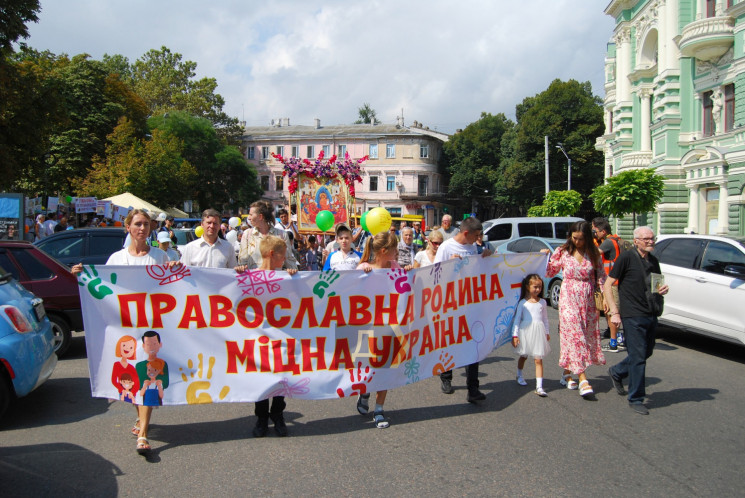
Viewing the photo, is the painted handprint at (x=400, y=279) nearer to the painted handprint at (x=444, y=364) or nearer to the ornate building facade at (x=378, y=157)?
the painted handprint at (x=444, y=364)

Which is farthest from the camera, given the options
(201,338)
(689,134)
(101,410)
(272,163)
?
(272,163)

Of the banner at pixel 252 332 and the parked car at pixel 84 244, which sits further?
the parked car at pixel 84 244

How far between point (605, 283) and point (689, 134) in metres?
27.3

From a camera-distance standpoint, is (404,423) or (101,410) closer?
(404,423)

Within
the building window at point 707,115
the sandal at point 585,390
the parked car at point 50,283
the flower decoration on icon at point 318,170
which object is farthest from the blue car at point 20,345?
the building window at point 707,115

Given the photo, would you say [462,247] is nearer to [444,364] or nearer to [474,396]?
[444,364]

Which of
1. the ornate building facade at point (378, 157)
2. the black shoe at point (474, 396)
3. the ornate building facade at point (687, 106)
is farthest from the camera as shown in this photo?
the ornate building facade at point (378, 157)

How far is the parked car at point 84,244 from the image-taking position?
1066 centimetres

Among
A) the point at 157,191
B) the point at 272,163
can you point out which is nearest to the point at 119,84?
the point at 157,191

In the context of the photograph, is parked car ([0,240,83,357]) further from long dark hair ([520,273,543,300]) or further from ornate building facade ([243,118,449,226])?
ornate building facade ([243,118,449,226])

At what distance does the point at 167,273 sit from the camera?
5023 millimetres

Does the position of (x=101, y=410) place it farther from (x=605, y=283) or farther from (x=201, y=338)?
(x=605, y=283)

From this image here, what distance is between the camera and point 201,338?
5.04 m

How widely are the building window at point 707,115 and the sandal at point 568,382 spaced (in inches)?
1031
